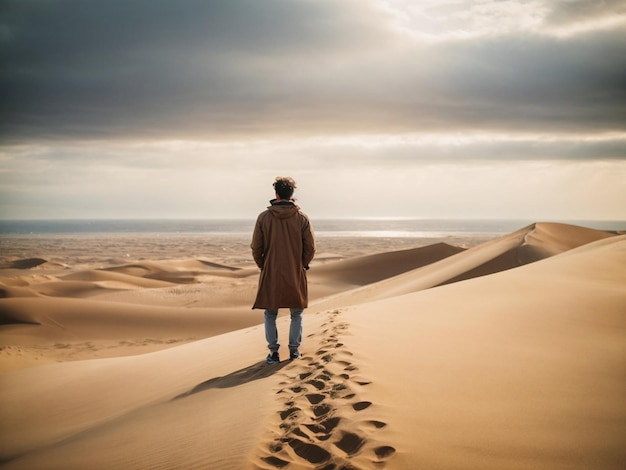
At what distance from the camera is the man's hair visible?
234 inches

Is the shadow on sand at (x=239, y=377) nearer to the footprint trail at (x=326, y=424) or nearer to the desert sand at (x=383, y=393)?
the desert sand at (x=383, y=393)

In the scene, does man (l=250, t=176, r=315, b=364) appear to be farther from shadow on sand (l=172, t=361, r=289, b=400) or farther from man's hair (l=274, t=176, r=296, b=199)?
shadow on sand (l=172, t=361, r=289, b=400)

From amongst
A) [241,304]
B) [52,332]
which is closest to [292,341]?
[52,332]

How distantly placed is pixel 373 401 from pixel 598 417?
1.55 metres

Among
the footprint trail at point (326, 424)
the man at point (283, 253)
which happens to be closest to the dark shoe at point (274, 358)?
the man at point (283, 253)

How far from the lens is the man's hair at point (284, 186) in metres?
5.93

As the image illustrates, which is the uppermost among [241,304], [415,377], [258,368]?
[415,377]

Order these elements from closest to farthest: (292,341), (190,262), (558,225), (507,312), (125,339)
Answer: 1. (292,341)
2. (507,312)
3. (125,339)
4. (558,225)
5. (190,262)

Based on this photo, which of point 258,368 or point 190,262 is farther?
point 190,262

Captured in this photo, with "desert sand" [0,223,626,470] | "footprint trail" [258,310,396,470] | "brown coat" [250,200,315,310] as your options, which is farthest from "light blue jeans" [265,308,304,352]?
"footprint trail" [258,310,396,470]

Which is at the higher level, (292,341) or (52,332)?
(292,341)

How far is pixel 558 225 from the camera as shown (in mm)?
27750

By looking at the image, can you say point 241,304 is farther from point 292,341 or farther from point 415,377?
point 415,377

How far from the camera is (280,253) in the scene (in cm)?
605
